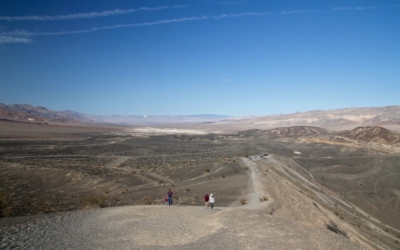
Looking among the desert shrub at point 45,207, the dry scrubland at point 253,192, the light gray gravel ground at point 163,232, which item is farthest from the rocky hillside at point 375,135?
the desert shrub at point 45,207

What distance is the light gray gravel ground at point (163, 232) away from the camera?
9.40 meters

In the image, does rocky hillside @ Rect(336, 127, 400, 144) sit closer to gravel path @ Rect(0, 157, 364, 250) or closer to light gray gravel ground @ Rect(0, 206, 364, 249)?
light gray gravel ground @ Rect(0, 206, 364, 249)

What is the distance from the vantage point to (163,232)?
35.3ft

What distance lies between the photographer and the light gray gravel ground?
9398 mm

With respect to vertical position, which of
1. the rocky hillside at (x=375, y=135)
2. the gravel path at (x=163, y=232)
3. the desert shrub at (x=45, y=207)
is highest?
the gravel path at (x=163, y=232)

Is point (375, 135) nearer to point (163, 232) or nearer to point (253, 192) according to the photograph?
point (253, 192)

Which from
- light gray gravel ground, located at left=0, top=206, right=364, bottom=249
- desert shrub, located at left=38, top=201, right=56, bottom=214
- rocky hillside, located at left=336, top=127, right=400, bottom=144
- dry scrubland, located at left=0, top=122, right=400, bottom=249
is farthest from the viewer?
rocky hillside, located at left=336, top=127, right=400, bottom=144

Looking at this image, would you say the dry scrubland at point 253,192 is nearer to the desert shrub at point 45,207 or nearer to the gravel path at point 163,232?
the desert shrub at point 45,207

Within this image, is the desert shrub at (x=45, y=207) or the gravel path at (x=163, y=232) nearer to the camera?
the gravel path at (x=163, y=232)

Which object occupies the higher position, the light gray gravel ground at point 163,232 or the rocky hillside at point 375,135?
the light gray gravel ground at point 163,232

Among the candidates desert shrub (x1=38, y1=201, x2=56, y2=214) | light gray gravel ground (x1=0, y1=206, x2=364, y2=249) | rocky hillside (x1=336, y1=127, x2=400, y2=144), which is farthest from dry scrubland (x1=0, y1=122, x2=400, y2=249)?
rocky hillside (x1=336, y1=127, x2=400, y2=144)

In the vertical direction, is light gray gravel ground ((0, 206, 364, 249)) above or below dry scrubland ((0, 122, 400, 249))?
above

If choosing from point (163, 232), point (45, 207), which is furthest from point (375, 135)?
point (45, 207)

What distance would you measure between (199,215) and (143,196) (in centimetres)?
845
